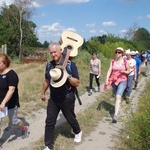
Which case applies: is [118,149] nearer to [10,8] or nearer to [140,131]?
[140,131]

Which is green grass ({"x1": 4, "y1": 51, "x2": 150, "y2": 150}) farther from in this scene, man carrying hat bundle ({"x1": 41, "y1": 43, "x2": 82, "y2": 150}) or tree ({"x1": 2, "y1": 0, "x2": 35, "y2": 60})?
tree ({"x1": 2, "y1": 0, "x2": 35, "y2": 60})

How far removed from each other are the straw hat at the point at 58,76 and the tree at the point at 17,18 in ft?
106

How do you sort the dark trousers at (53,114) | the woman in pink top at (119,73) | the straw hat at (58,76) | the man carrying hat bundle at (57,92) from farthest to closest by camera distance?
the woman in pink top at (119,73)
the dark trousers at (53,114)
the man carrying hat bundle at (57,92)
the straw hat at (58,76)

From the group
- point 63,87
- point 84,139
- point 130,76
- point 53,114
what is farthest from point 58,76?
point 130,76

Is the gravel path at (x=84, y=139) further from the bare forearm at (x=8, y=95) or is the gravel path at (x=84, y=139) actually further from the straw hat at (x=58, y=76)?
the straw hat at (x=58, y=76)

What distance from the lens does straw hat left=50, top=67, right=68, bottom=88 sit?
4.40 meters

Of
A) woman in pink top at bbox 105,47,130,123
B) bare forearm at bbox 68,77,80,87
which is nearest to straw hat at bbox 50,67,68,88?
bare forearm at bbox 68,77,80,87

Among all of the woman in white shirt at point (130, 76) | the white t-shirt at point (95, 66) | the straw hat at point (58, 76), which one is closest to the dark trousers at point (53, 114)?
the straw hat at point (58, 76)

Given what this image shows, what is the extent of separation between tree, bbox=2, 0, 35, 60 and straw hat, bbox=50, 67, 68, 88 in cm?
3228

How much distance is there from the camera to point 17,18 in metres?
39.4

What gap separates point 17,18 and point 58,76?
3673cm

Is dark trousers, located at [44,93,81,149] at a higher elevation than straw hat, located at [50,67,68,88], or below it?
below

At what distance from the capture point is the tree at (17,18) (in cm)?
3597

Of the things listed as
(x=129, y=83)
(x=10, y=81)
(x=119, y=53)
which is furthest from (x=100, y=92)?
(x=10, y=81)
